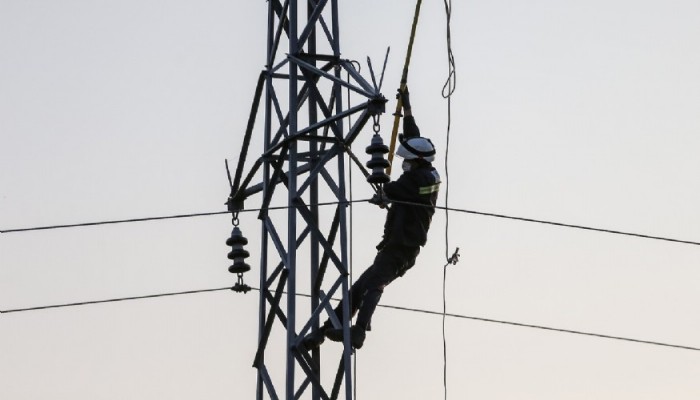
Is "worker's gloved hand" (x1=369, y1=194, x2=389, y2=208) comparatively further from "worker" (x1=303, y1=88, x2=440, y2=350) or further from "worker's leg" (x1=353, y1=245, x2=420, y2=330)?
"worker's leg" (x1=353, y1=245, x2=420, y2=330)

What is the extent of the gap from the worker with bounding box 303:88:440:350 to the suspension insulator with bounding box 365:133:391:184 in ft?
1.16

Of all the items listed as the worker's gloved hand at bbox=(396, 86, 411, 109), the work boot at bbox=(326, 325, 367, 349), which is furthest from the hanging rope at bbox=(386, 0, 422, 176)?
the work boot at bbox=(326, 325, 367, 349)

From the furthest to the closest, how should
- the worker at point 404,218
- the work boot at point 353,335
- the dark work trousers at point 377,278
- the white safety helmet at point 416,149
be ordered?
1. the white safety helmet at point 416,149
2. the worker at point 404,218
3. the dark work trousers at point 377,278
4. the work boot at point 353,335

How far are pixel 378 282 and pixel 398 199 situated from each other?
2.86 feet

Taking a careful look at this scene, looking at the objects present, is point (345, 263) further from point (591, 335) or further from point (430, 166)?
point (591, 335)

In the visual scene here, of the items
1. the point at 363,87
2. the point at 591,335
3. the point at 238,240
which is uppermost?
the point at 363,87

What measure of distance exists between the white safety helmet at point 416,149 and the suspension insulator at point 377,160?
104 centimetres

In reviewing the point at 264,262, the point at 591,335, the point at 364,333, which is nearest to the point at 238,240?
the point at 264,262

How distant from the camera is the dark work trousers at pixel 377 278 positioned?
54.4 feet

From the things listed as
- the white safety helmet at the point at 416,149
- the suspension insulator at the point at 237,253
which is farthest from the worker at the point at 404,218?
the suspension insulator at the point at 237,253

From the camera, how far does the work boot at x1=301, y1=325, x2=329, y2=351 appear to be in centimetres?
1625

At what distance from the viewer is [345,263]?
647 inches

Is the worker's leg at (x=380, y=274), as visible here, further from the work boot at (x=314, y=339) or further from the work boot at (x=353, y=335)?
the work boot at (x=314, y=339)

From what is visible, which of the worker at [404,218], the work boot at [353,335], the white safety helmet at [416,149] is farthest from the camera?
the white safety helmet at [416,149]
